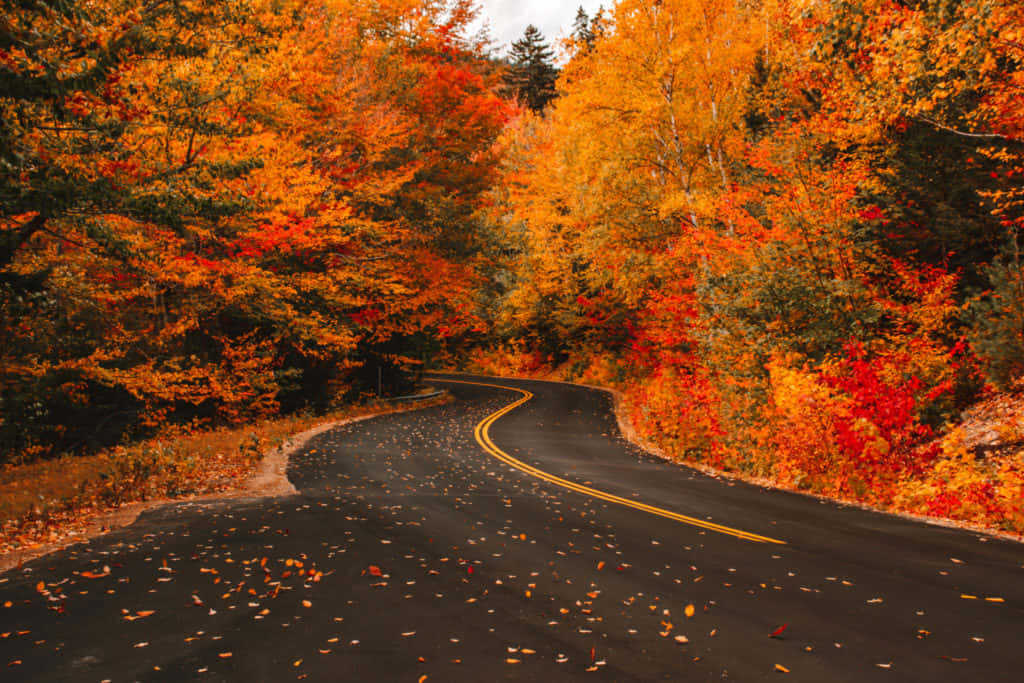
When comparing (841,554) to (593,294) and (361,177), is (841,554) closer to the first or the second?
(361,177)

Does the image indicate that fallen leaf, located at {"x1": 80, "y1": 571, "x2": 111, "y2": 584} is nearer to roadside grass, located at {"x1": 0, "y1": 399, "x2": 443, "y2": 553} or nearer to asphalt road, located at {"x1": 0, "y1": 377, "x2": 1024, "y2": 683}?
asphalt road, located at {"x1": 0, "y1": 377, "x2": 1024, "y2": 683}

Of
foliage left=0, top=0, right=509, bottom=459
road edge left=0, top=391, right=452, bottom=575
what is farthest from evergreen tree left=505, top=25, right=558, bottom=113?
road edge left=0, top=391, right=452, bottom=575

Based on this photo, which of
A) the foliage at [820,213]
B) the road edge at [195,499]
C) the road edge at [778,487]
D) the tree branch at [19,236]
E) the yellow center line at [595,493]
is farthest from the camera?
the foliage at [820,213]

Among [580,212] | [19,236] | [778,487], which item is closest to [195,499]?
[19,236]

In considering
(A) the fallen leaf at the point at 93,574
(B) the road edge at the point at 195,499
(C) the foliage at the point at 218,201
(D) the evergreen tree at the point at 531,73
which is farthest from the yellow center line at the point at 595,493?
(D) the evergreen tree at the point at 531,73

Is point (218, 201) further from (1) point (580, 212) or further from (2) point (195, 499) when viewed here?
(1) point (580, 212)

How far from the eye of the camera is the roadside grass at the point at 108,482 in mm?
8727

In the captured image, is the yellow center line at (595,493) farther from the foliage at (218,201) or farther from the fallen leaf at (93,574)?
the fallen leaf at (93,574)

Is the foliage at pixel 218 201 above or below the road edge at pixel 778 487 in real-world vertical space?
above

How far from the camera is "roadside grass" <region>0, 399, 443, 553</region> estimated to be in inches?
344

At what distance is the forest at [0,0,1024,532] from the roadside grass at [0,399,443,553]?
8.51ft

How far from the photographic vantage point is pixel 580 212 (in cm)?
2345

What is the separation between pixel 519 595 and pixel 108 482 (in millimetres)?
8423

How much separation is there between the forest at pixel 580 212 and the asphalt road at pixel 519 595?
10.7ft
